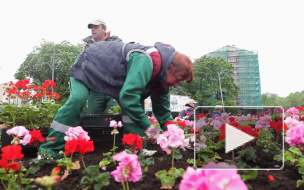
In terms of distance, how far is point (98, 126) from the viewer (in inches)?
141

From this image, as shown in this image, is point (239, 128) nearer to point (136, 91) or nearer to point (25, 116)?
point (136, 91)

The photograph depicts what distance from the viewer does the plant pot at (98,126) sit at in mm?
3523

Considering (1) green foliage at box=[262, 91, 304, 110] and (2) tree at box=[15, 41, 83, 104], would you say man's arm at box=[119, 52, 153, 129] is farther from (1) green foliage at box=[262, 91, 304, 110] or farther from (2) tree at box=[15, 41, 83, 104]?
(1) green foliage at box=[262, 91, 304, 110]

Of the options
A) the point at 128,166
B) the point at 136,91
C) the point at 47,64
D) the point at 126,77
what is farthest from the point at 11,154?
the point at 47,64

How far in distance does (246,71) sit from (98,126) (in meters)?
67.5

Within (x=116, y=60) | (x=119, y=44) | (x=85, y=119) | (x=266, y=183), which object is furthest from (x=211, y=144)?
(x=85, y=119)

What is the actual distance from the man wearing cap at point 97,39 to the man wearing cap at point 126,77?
778mm

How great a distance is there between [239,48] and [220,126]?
70724mm

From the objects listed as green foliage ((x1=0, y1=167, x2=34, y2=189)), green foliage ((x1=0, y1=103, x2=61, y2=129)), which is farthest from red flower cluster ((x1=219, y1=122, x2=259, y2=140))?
green foliage ((x1=0, y1=103, x2=61, y2=129))

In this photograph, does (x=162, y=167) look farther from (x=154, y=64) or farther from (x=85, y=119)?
(x=85, y=119)

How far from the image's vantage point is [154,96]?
362cm

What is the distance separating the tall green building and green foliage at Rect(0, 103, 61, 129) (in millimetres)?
63361

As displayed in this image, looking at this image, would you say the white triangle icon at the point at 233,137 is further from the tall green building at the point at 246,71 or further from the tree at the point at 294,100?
the tree at the point at 294,100

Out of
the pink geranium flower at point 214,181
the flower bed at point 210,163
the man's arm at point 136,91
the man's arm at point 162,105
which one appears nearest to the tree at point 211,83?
the man's arm at point 162,105
